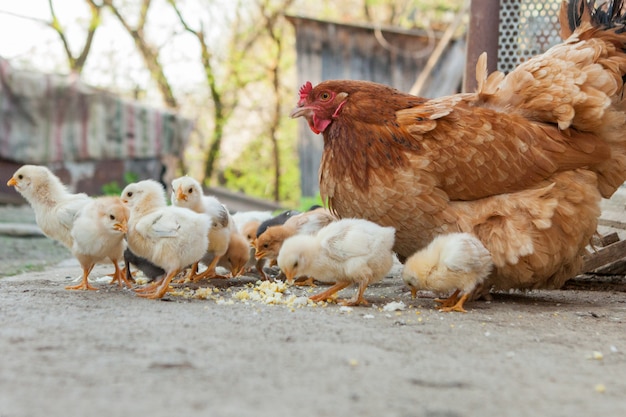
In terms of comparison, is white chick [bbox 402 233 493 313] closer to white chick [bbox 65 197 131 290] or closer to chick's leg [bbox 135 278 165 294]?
chick's leg [bbox 135 278 165 294]

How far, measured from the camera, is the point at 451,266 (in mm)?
3742

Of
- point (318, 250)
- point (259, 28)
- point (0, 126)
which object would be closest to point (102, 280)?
point (318, 250)

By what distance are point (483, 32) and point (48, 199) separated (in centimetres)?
388

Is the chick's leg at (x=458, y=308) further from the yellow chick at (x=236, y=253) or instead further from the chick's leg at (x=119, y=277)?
the chick's leg at (x=119, y=277)

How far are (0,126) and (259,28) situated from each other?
22.3 ft

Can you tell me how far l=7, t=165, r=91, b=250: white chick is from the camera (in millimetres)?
4328

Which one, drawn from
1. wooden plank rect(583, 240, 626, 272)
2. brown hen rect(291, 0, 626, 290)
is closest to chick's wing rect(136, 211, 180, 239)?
brown hen rect(291, 0, 626, 290)

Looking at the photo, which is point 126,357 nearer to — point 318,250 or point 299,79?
point 318,250

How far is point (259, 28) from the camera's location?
49.6 ft

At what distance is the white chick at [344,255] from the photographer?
3.88 metres

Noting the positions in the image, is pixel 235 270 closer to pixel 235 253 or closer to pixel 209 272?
pixel 235 253

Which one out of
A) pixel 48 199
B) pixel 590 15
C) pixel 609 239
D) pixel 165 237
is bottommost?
pixel 609 239

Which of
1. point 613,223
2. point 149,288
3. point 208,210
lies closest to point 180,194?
point 208,210

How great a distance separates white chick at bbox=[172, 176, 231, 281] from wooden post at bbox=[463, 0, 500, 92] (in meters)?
2.66
